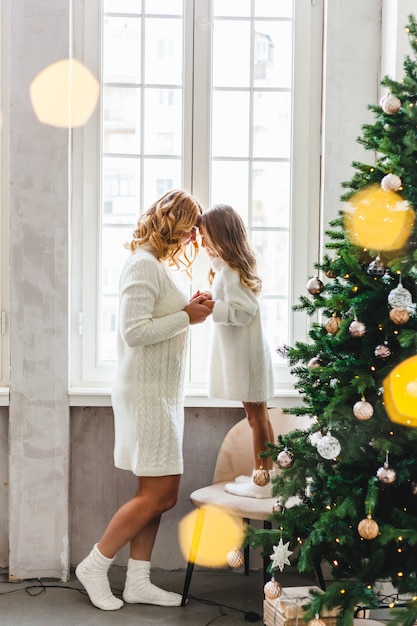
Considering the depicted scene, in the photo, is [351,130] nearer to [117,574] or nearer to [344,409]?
[344,409]

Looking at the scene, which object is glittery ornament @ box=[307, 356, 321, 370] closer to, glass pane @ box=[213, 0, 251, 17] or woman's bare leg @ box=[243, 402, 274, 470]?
woman's bare leg @ box=[243, 402, 274, 470]

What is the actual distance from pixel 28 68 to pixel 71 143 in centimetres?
38

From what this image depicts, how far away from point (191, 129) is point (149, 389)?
51.5 inches

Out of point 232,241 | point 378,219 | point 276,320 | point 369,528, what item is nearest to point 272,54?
point 232,241

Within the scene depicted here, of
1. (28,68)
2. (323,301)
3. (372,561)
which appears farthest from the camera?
(28,68)

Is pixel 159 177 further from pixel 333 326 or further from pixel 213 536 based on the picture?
pixel 213 536

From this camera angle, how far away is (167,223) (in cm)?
315

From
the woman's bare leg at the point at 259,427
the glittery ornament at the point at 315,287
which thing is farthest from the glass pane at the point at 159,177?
the glittery ornament at the point at 315,287

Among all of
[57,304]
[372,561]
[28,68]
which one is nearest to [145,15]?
[28,68]

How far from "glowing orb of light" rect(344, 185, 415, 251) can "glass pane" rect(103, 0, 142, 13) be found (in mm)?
1826

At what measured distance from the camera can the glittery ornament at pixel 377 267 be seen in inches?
91.0

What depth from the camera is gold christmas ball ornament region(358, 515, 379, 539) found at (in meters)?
2.20

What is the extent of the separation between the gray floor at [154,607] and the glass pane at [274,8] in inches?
106

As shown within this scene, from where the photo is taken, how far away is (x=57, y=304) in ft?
11.3
